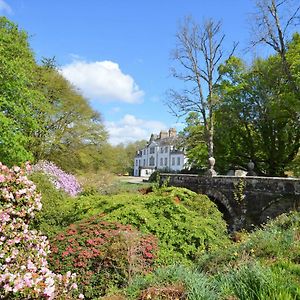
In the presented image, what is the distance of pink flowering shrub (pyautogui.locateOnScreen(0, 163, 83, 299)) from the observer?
10.3 feet

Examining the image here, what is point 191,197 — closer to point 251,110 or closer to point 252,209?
point 252,209

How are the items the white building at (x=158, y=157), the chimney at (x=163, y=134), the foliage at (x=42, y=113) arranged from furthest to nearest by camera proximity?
the chimney at (x=163, y=134), the white building at (x=158, y=157), the foliage at (x=42, y=113)

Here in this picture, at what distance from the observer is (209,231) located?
7.21m

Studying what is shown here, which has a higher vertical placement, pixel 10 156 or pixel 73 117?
pixel 73 117

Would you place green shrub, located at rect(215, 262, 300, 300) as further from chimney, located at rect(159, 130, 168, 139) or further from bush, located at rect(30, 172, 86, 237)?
chimney, located at rect(159, 130, 168, 139)

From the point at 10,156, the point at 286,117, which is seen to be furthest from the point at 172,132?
the point at 10,156

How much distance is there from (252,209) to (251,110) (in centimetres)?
944

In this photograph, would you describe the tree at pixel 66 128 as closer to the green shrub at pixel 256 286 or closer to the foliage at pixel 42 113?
the foliage at pixel 42 113

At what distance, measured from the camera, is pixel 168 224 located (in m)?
7.16

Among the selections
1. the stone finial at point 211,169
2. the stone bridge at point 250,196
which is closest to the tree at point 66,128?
the stone finial at point 211,169

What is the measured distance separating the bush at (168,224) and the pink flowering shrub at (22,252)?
8.97ft

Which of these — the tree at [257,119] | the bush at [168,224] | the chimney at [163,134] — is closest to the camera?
the bush at [168,224]

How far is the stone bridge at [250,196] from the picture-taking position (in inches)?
419

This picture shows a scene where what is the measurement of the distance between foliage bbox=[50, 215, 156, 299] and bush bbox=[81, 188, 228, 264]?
1.73 feet
